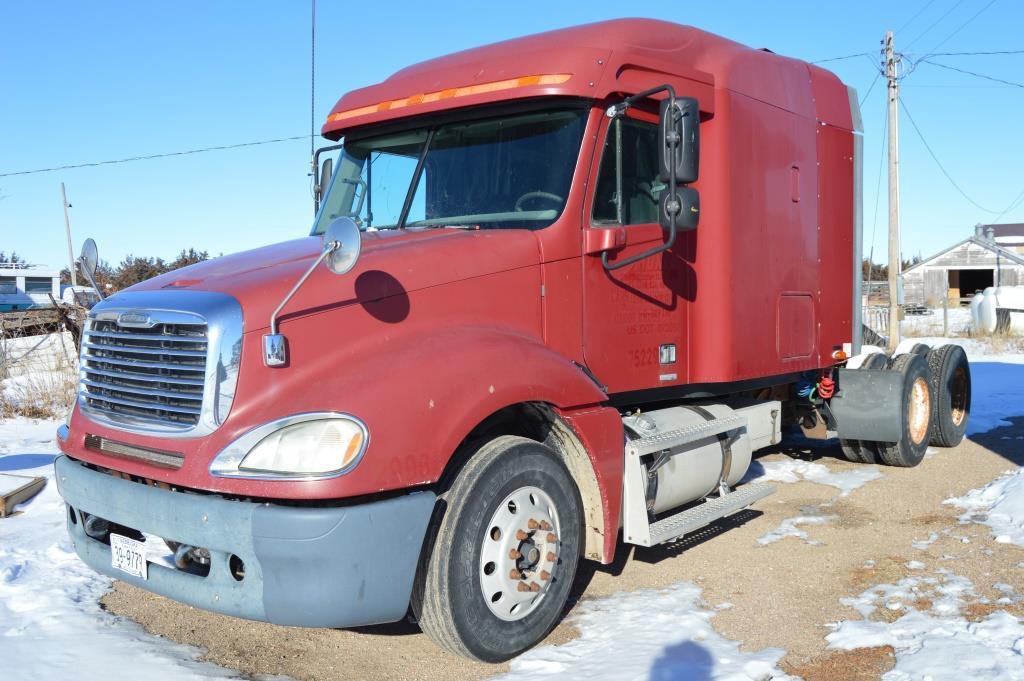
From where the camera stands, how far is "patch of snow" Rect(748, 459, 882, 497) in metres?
7.75

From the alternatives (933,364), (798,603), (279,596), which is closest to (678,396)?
(798,603)

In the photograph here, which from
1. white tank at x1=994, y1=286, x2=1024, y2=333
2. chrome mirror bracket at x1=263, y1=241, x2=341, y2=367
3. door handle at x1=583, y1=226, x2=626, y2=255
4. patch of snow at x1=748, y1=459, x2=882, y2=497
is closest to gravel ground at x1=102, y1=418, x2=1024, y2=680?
patch of snow at x1=748, y1=459, x2=882, y2=497

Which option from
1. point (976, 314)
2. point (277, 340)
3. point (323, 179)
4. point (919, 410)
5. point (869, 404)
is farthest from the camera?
point (976, 314)

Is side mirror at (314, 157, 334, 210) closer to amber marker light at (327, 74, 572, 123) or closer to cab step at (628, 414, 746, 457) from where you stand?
amber marker light at (327, 74, 572, 123)

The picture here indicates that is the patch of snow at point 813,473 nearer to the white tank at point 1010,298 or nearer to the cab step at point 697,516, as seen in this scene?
the cab step at point 697,516

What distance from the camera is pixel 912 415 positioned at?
8.30 metres

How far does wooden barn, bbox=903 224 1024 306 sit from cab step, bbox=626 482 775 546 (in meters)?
43.0

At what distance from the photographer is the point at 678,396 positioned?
5.62 metres

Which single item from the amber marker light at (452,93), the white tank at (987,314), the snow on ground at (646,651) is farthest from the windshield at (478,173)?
the white tank at (987,314)

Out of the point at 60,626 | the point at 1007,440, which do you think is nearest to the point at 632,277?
the point at 60,626

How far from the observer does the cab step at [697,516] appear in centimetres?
470

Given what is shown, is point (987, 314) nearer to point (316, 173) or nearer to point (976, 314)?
point (976, 314)

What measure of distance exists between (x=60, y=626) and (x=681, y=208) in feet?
12.7

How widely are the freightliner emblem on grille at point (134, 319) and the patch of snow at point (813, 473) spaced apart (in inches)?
228
